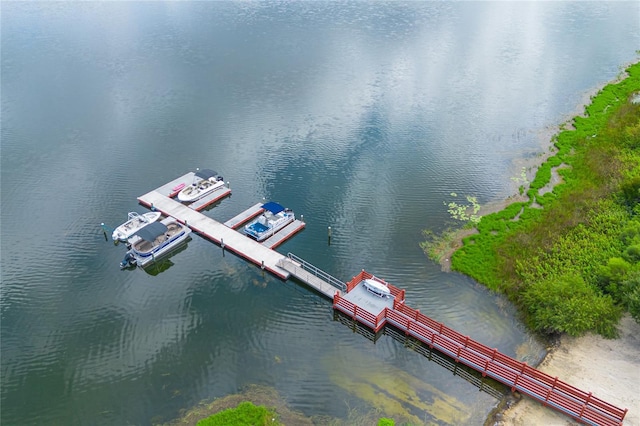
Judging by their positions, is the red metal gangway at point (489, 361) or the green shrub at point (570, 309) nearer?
the red metal gangway at point (489, 361)

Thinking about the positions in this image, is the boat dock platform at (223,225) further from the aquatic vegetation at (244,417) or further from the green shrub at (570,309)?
the green shrub at (570,309)

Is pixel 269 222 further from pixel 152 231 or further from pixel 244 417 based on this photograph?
pixel 244 417

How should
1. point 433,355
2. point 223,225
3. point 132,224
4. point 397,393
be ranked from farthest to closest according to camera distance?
point 223,225, point 132,224, point 433,355, point 397,393

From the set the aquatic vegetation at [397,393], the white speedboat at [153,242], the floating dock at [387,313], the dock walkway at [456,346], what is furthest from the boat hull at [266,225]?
the aquatic vegetation at [397,393]

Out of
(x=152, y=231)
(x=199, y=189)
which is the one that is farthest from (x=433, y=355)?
(x=199, y=189)

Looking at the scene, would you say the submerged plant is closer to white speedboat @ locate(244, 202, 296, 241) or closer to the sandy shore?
the sandy shore
